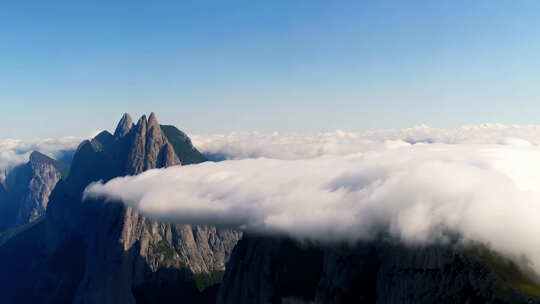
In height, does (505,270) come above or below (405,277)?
above

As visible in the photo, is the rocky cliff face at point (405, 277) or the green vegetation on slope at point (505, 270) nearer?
the green vegetation on slope at point (505, 270)

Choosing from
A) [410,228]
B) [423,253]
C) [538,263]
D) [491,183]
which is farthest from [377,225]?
[538,263]

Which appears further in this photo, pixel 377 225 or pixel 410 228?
pixel 377 225

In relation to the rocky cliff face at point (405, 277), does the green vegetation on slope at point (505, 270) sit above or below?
above

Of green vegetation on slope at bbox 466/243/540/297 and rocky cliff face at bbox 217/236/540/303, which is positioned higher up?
green vegetation on slope at bbox 466/243/540/297

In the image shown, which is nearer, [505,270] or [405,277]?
[505,270]

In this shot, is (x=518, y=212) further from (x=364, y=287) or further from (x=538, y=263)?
(x=364, y=287)

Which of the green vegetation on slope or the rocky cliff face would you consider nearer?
the green vegetation on slope

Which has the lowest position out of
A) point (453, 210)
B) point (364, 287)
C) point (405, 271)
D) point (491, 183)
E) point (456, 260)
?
point (364, 287)
